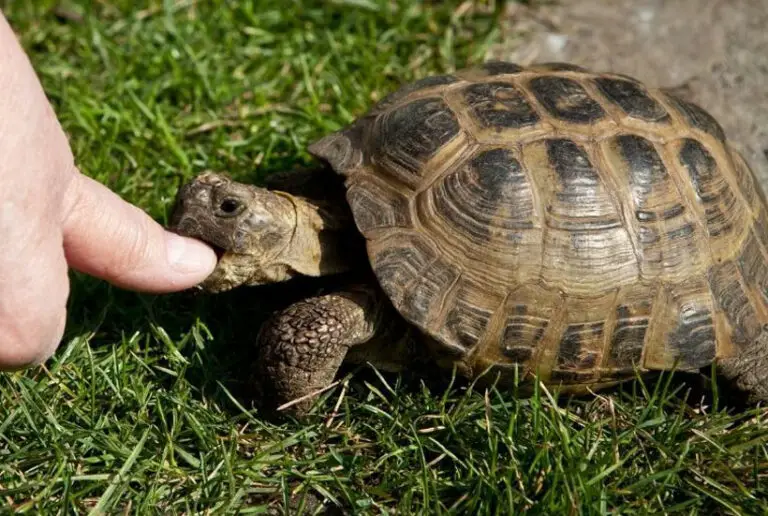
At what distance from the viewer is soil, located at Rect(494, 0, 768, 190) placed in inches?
208

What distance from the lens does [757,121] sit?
5.08 metres

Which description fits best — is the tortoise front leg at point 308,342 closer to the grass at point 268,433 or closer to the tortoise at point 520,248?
the tortoise at point 520,248

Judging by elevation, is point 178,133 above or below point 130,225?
below

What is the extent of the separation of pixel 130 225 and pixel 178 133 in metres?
1.84

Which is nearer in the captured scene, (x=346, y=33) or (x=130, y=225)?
(x=130, y=225)

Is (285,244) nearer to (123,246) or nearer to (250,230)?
(250,230)

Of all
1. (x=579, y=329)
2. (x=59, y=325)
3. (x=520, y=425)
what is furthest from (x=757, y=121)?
(x=59, y=325)

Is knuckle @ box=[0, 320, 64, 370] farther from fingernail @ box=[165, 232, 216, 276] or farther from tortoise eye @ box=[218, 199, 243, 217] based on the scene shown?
tortoise eye @ box=[218, 199, 243, 217]

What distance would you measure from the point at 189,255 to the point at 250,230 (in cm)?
28

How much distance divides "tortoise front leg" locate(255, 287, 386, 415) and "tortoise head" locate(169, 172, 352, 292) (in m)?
0.22

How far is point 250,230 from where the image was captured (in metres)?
3.50

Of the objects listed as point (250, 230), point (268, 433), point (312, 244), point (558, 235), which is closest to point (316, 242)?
point (312, 244)

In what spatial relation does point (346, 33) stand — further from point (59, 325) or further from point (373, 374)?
point (59, 325)

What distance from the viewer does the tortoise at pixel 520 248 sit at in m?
3.36
